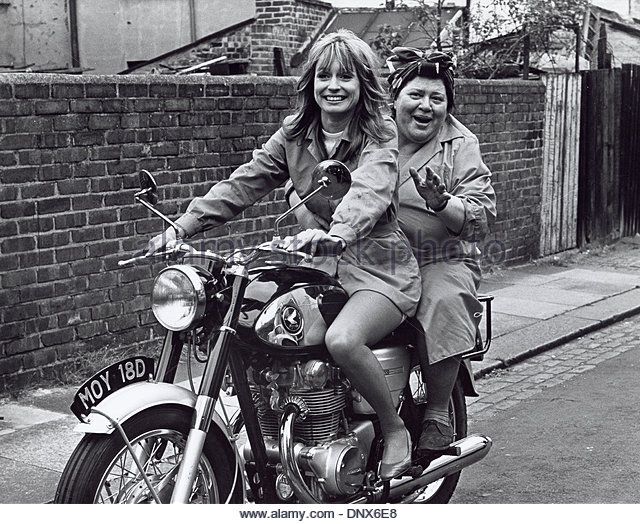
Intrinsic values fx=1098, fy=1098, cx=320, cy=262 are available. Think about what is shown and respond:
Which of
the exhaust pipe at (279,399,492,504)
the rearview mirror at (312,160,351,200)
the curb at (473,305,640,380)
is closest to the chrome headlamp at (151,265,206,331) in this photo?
the rearview mirror at (312,160,351,200)

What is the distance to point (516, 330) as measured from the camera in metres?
8.88

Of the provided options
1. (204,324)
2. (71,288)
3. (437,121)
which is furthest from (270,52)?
(204,324)

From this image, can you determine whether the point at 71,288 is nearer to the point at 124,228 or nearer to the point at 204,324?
the point at 124,228

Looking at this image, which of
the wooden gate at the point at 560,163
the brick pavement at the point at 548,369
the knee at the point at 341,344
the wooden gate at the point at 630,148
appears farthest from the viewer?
the wooden gate at the point at 630,148

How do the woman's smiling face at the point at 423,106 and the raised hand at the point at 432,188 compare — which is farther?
the woman's smiling face at the point at 423,106

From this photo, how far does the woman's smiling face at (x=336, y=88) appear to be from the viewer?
420cm

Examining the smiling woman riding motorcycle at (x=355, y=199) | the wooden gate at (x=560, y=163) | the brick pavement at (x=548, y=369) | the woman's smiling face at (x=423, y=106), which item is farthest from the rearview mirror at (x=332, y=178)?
the wooden gate at (x=560, y=163)

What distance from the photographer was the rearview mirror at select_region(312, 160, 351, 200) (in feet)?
11.9

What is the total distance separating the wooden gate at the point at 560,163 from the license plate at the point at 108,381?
30.7 ft

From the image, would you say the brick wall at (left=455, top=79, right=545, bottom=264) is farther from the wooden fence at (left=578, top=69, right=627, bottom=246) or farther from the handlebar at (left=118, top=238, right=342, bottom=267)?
the handlebar at (left=118, top=238, right=342, bottom=267)

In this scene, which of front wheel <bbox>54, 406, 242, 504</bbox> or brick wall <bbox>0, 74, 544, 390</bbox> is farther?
brick wall <bbox>0, 74, 544, 390</bbox>

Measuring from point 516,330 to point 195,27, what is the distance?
1074 centimetres

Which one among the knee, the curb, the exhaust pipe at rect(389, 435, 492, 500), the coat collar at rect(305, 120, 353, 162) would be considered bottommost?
the curb

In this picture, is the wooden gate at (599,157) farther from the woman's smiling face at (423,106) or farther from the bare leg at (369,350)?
the bare leg at (369,350)
